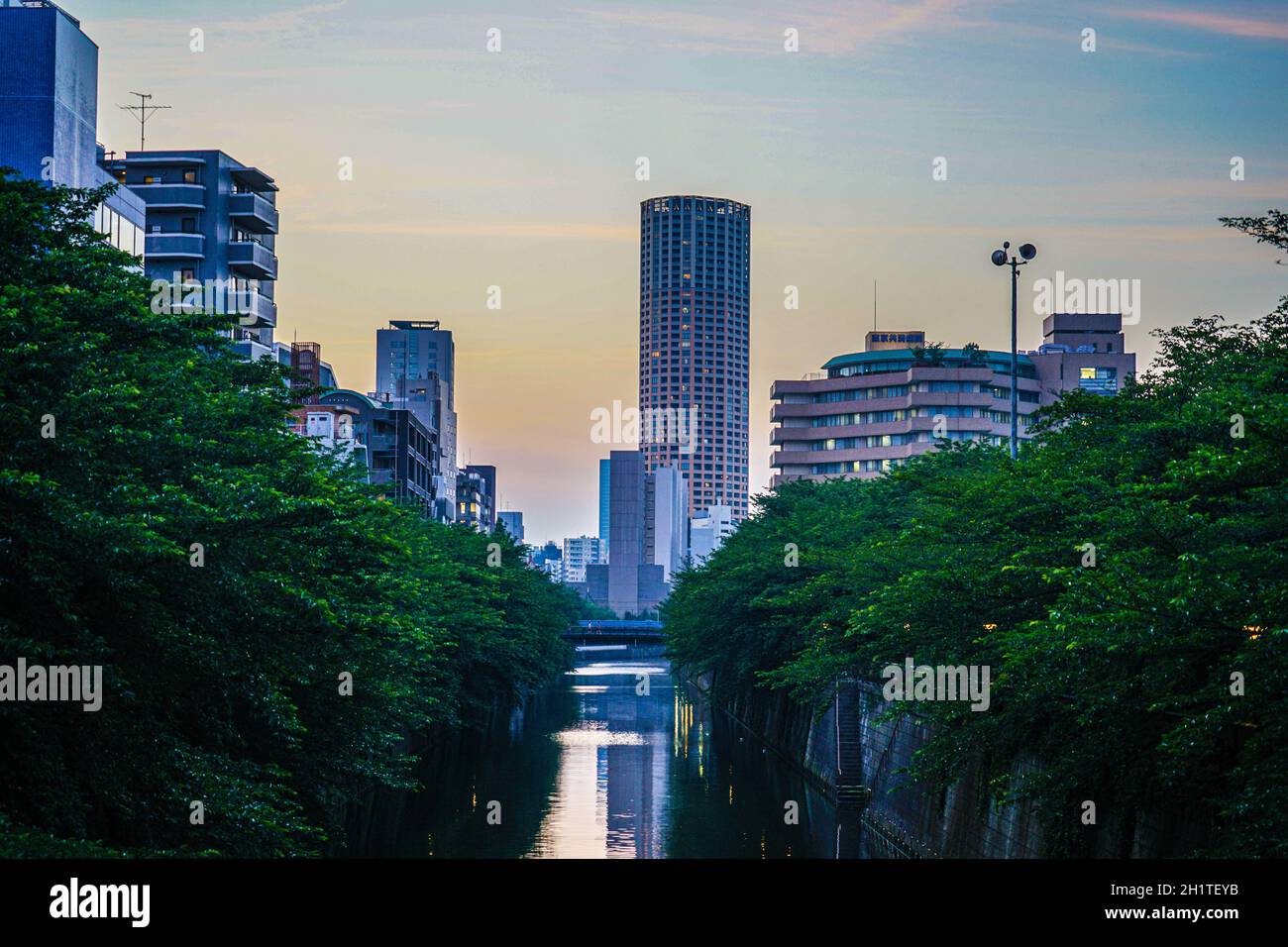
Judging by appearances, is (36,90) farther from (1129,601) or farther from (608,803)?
(1129,601)

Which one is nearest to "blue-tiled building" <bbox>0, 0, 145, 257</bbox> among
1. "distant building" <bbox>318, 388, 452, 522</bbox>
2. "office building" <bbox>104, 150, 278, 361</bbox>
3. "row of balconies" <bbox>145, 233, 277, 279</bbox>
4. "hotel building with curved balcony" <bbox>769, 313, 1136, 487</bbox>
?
"office building" <bbox>104, 150, 278, 361</bbox>

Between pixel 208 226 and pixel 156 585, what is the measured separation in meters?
80.1

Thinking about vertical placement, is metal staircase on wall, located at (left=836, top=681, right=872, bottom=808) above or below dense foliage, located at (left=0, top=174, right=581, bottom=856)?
below

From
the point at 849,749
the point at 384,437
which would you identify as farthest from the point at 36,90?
the point at 384,437

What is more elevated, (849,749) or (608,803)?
(849,749)

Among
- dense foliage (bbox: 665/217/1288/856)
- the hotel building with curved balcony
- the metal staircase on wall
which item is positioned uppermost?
the hotel building with curved balcony

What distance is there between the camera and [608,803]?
2467 inches

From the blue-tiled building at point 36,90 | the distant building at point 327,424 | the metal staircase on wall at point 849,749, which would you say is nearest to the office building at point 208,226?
the distant building at point 327,424

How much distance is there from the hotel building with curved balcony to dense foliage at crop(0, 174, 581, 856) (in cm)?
13281

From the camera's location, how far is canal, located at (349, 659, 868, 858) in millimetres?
51406

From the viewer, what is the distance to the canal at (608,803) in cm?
5141

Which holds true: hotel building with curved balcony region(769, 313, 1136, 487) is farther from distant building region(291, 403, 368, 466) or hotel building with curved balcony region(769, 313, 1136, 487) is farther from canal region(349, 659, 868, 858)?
canal region(349, 659, 868, 858)
